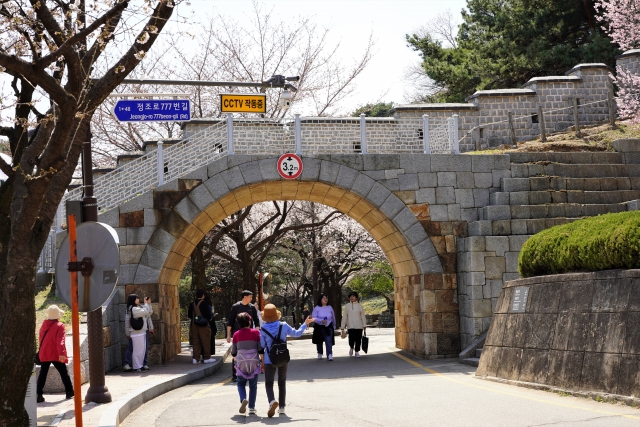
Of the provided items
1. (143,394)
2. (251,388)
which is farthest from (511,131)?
(251,388)

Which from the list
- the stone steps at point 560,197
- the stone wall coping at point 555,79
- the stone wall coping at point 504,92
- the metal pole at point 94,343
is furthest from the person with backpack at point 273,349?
the stone wall coping at point 555,79

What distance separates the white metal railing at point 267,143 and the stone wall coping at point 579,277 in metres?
6.21

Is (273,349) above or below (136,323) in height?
below

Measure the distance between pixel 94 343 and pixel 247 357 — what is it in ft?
6.76

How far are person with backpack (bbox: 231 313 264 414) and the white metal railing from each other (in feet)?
25.1

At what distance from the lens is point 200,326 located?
16250 millimetres

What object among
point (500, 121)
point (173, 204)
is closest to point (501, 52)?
point (500, 121)

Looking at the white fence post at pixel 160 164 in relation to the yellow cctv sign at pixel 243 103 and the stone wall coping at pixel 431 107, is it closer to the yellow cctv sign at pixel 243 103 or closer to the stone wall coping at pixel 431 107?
the yellow cctv sign at pixel 243 103

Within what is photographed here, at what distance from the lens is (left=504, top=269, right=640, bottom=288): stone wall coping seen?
32.4 ft

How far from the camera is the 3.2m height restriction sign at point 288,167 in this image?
17.4 m

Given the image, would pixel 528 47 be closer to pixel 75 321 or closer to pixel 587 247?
pixel 587 247

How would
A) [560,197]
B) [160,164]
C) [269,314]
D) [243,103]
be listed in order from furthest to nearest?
[560,197], [160,164], [243,103], [269,314]

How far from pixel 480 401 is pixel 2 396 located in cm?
545

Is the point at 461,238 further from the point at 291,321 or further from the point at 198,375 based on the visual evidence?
the point at 291,321
